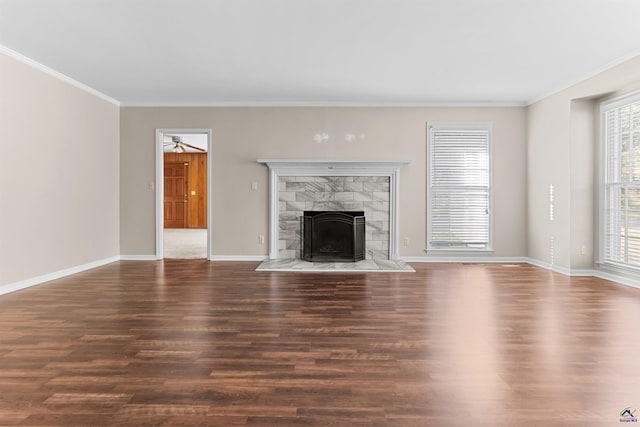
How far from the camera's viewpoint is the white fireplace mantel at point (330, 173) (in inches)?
246

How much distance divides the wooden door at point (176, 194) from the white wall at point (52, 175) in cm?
632

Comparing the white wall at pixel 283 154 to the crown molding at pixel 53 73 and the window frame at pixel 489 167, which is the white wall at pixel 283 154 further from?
the crown molding at pixel 53 73

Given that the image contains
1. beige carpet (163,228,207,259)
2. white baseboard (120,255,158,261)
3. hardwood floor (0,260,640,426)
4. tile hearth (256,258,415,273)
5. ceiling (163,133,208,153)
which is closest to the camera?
hardwood floor (0,260,640,426)

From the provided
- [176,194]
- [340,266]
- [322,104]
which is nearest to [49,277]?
[340,266]

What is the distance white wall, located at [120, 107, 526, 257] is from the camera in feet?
20.7

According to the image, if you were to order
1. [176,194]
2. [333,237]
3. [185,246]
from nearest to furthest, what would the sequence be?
[333,237] < [185,246] < [176,194]

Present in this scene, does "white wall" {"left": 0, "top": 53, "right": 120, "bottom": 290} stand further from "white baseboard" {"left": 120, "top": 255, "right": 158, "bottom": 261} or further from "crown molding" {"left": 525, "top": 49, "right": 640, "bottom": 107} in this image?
"crown molding" {"left": 525, "top": 49, "right": 640, "bottom": 107}

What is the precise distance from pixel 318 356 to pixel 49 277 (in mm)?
4066

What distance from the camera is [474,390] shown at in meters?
1.97

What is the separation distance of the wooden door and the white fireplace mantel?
7.10 m

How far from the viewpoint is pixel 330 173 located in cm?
633

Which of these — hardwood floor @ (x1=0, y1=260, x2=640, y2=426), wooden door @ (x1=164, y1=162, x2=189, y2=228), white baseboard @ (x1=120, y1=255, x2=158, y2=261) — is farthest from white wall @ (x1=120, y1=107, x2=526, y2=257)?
wooden door @ (x1=164, y1=162, x2=189, y2=228)

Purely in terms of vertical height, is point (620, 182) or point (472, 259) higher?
point (620, 182)

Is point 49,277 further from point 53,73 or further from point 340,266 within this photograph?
point 340,266
